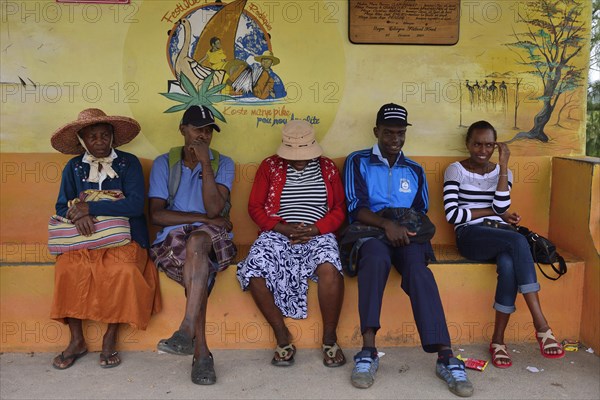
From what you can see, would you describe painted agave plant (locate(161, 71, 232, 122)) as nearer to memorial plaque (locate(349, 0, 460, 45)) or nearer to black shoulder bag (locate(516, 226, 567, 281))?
memorial plaque (locate(349, 0, 460, 45))

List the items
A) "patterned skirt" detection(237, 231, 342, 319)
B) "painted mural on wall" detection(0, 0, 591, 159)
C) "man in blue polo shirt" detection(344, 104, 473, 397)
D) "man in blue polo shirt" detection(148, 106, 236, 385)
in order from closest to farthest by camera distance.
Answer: "man in blue polo shirt" detection(344, 104, 473, 397) < "man in blue polo shirt" detection(148, 106, 236, 385) < "patterned skirt" detection(237, 231, 342, 319) < "painted mural on wall" detection(0, 0, 591, 159)

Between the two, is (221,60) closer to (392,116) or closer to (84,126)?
(84,126)

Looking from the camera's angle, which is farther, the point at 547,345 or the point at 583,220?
the point at 583,220

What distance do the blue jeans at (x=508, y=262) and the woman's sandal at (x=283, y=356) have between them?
1.35 metres

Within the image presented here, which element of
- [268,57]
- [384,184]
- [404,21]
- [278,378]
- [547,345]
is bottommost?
[278,378]

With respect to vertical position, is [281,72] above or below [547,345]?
above

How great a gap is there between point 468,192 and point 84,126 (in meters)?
2.70

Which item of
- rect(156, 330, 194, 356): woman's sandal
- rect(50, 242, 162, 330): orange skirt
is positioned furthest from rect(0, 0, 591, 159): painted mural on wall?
rect(156, 330, 194, 356): woman's sandal

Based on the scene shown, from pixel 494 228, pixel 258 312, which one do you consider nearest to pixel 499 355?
pixel 494 228

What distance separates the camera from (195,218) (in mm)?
4148

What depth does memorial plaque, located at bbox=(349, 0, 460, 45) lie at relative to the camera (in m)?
4.73

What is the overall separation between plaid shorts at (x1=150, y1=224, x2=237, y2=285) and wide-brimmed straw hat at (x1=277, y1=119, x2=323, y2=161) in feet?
2.37

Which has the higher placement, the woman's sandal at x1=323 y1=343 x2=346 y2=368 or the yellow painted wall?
the yellow painted wall

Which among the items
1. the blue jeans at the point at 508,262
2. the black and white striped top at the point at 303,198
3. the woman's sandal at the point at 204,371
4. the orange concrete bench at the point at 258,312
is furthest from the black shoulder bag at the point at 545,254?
the woman's sandal at the point at 204,371
